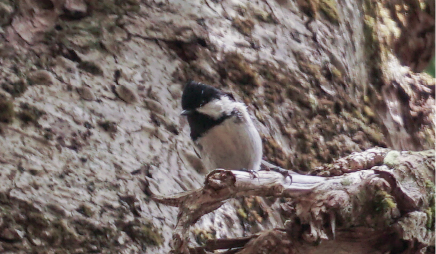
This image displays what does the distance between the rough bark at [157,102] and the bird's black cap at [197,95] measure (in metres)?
0.07

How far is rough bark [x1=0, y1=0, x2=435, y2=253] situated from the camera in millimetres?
1839

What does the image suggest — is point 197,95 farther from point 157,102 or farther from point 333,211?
point 333,211

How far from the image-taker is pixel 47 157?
1.87 meters

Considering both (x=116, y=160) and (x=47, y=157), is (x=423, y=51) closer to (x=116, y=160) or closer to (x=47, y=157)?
(x=116, y=160)

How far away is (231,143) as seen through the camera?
2240mm

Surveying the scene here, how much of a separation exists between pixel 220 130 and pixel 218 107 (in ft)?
0.37

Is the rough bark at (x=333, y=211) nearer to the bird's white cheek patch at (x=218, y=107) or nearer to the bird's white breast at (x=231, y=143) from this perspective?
the bird's white breast at (x=231, y=143)

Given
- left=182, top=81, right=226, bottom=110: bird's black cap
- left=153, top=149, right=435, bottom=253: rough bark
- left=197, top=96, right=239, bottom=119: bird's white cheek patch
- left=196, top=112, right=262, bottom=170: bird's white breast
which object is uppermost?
left=153, top=149, right=435, bottom=253: rough bark

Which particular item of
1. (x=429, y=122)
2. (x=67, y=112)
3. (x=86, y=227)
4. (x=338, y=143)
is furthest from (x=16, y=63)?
(x=429, y=122)

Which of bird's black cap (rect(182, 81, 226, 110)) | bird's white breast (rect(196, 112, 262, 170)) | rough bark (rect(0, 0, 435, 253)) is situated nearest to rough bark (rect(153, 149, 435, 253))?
rough bark (rect(0, 0, 435, 253))

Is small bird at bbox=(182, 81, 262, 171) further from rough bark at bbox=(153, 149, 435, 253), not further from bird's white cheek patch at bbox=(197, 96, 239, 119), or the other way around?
rough bark at bbox=(153, 149, 435, 253)

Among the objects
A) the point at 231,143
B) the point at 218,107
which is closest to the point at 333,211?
the point at 231,143

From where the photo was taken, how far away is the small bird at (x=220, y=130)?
87.4 inches

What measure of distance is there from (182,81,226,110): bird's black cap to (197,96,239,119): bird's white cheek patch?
2 centimetres
